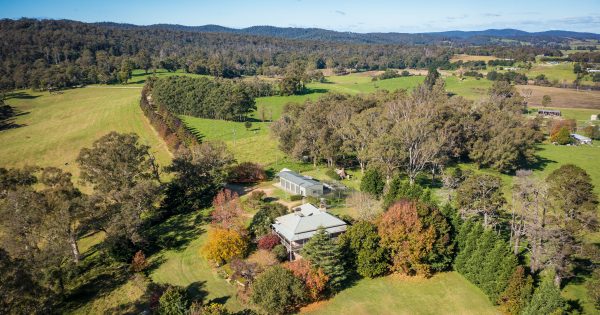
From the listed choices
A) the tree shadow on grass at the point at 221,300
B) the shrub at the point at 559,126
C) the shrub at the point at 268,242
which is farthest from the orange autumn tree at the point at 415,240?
the shrub at the point at 559,126

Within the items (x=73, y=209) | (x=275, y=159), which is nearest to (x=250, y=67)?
(x=275, y=159)

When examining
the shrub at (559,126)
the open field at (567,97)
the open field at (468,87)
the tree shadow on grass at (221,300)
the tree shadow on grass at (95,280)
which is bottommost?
the tree shadow on grass at (95,280)

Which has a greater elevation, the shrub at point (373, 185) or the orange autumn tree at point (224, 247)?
the shrub at point (373, 185)

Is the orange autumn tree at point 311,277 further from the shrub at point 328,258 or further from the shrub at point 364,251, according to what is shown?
the shrub at point 364,251

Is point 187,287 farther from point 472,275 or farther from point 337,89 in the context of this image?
point 337,89

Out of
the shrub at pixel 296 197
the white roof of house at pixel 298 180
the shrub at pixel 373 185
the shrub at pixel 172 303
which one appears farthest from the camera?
the white roof of house at pixel 298 180

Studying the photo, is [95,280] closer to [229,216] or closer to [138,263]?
[138,263]

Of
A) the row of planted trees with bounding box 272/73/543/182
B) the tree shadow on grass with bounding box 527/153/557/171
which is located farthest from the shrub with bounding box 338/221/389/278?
the tree shadow on grass with bounding box 527/153/557/171

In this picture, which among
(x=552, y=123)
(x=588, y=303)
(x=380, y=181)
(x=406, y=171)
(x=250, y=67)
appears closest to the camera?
(x=588, y=303)
